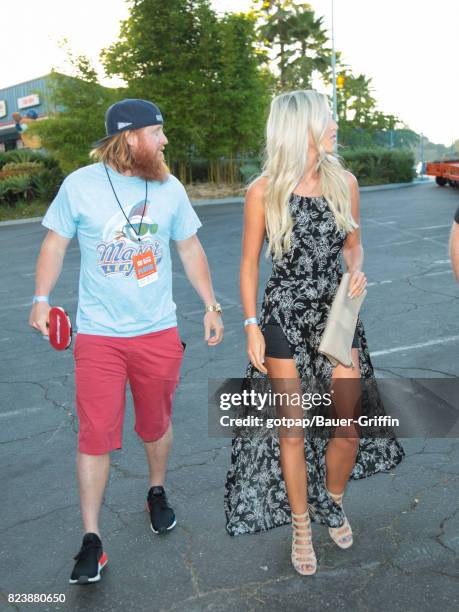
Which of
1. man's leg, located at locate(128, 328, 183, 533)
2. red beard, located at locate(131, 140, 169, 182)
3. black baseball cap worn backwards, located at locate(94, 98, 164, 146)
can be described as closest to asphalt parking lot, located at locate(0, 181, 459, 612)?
Result: man's leg, located at locate(128, 328, 183, 533)

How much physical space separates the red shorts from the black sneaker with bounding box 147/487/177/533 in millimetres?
464

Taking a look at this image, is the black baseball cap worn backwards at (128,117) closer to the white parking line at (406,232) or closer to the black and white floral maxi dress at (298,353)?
the black and white floral maxi dress at (298,353)

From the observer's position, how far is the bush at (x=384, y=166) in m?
27.7

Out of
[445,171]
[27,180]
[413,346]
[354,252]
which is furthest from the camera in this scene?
[27,180]

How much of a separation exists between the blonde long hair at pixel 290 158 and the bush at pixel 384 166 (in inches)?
989

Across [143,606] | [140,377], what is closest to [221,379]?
[140,377]

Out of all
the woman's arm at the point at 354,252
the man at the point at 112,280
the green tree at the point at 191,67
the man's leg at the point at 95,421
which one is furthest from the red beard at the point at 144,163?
the green tree at the point at 191,67

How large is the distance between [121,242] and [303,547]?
1529 millimetres

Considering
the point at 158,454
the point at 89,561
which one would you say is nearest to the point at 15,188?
the point at 158,454

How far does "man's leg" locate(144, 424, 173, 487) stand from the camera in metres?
3.58

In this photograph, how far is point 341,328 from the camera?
311 centimetres

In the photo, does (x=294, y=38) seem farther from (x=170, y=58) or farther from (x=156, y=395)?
(x=156, y=395)

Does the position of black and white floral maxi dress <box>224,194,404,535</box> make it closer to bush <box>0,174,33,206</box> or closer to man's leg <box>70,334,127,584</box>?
man's leg <box>70,334,127,584</box>

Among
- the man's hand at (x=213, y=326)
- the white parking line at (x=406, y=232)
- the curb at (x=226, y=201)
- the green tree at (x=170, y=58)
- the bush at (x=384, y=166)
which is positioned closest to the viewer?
the man's hand at (x=213, y=326)
